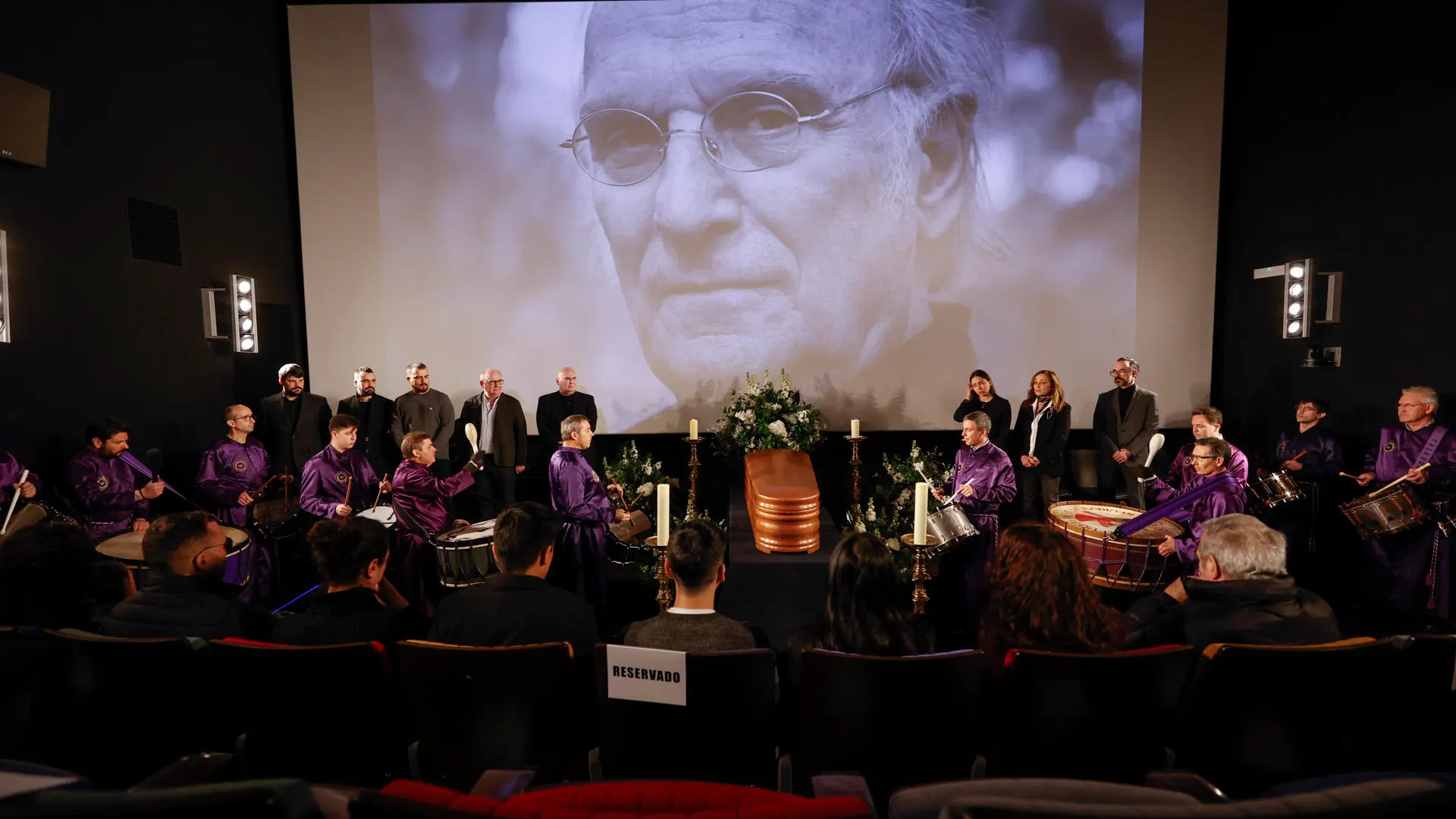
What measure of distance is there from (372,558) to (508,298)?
5.85m

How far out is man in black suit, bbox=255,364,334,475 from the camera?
6.71 metres

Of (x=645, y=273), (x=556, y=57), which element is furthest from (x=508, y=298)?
(x=556, y=57)

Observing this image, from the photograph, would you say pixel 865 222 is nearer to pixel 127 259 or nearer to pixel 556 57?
pixel 556 57

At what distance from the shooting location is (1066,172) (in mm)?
7820

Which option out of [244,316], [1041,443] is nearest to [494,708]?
[1041,443]

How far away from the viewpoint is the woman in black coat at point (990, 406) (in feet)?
23.3

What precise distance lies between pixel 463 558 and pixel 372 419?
12.9 ft

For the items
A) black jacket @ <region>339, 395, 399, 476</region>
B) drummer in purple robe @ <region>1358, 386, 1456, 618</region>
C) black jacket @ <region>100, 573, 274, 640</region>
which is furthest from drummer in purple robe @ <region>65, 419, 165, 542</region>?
drummer in purple robe @ <region>1358, 386, 1456, 618</region>

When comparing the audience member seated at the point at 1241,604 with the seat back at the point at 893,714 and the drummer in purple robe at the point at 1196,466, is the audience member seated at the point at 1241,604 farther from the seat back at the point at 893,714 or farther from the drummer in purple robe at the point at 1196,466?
the drummer in purple robe at the point at 1196,466

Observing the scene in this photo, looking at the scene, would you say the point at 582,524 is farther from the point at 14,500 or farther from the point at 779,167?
the point at 779,167

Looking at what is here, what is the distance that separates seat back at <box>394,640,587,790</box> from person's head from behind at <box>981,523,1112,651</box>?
51.2 inches

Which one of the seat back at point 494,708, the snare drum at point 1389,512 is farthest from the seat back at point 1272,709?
the snare drum at point 1389,512

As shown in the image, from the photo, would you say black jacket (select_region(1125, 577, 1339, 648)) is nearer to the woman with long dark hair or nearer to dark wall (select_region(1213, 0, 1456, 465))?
dark wall (select_region(1213, 0, 1456, 465))

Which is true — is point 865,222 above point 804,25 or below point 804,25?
below
